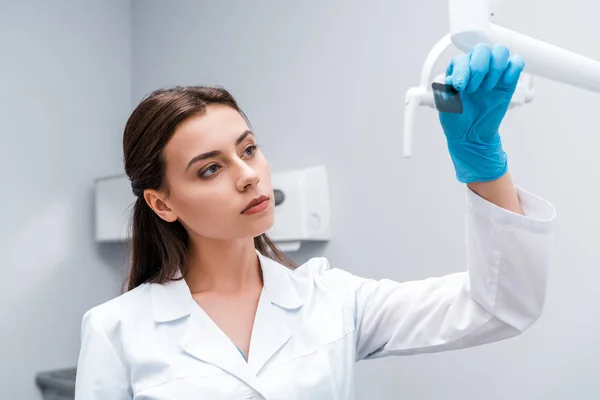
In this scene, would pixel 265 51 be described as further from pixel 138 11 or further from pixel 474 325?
pixel 474 325

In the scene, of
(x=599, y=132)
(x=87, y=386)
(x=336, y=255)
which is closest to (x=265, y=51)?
(x=336, y=255)

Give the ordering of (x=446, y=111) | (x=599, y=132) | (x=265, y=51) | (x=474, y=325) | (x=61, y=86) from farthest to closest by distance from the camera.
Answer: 1. (x=61, y=86)
2. (x=265, y=51)
3. (x=599, y=132)
4. (x=474, y=325)
5. (x=446, y=111)

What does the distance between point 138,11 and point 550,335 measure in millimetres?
1875

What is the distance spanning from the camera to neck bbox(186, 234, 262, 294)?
4.13 feet

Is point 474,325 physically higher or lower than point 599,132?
lower

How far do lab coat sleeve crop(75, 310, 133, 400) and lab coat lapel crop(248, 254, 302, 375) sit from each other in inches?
8.7

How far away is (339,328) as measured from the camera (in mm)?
1211

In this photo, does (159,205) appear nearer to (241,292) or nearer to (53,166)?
(241,292)

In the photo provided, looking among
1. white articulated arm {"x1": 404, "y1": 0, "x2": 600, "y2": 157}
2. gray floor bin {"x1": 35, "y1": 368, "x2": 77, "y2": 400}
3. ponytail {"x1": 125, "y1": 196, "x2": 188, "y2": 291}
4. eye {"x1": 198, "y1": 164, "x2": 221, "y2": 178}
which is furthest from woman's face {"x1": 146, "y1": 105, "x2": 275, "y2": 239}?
gray floor bin {"x1": 35, "y1": 368, "x2": 77, "y2": 400}

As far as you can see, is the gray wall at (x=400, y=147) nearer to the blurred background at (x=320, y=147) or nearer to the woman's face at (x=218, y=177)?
the blurred background at (x=320, y=147)

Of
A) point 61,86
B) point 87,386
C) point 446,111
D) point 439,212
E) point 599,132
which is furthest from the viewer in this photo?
point 61,86

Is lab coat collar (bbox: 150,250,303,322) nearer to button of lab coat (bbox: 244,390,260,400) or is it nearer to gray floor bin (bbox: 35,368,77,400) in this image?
button of lab coat (bbox: 244,390,260,400)

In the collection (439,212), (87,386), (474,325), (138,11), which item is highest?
(138,11)

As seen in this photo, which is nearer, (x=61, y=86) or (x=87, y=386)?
(x=87, y=386)
